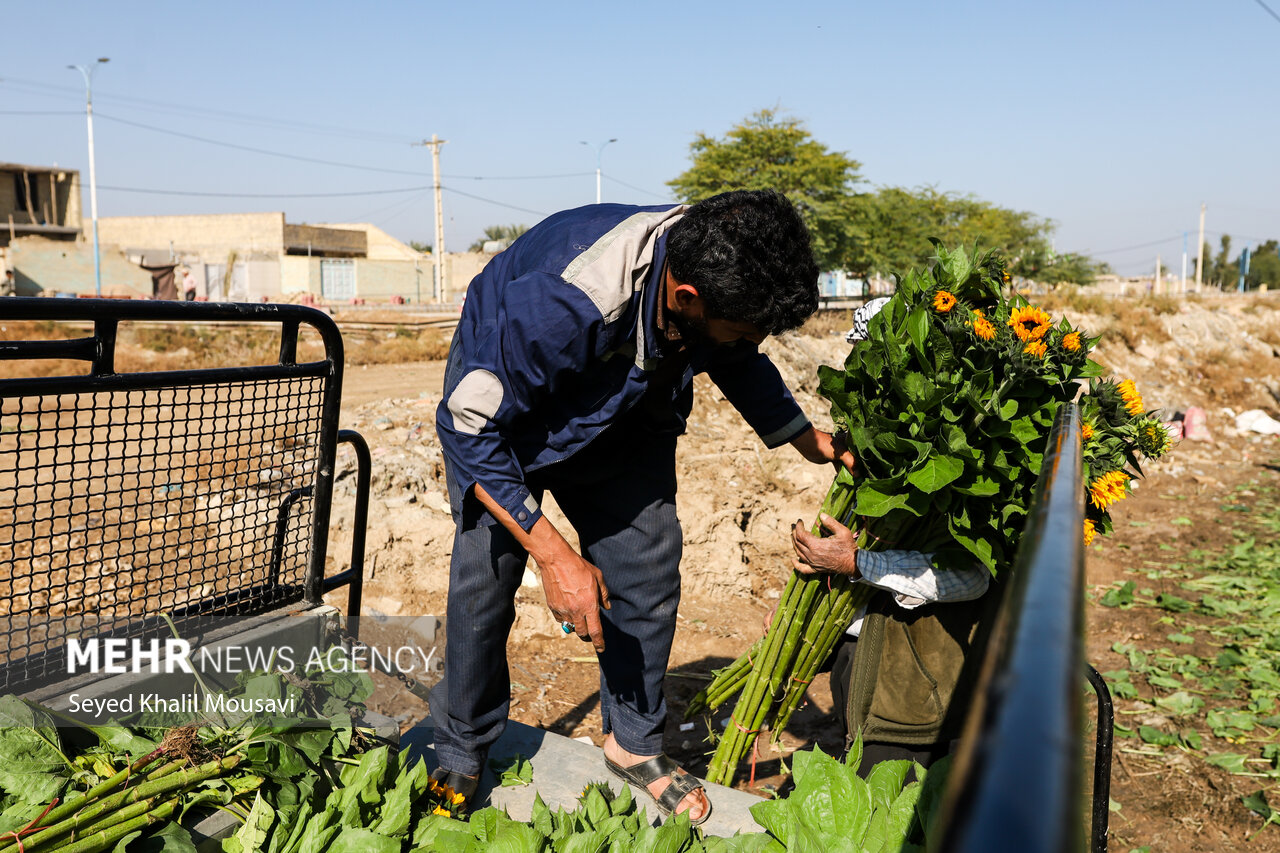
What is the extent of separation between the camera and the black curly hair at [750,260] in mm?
Result: 2264

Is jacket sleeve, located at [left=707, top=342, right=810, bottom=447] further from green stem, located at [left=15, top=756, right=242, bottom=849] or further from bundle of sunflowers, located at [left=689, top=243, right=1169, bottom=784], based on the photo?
green stem, located at [left=15, top=756, right=242, bottom=849]

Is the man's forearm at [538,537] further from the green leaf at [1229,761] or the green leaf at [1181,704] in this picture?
the green leaf at [1181,704]

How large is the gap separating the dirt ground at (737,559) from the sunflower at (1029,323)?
84.3 inches

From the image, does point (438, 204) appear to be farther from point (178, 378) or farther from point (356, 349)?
point (178, 378)

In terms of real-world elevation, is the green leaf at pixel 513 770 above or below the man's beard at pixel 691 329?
below

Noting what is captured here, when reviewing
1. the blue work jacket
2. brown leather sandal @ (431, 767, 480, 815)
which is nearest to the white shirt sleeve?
the blue work jacket

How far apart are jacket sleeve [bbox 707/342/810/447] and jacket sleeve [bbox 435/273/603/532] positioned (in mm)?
862

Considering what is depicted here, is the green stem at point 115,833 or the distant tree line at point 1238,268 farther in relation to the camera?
the distant tree line at point 1238,268

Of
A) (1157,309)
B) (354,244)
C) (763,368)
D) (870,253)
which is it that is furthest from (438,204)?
(763,368)

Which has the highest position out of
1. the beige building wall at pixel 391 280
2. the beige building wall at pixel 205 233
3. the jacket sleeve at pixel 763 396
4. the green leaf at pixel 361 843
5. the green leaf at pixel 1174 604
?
the beige building wall at pixel 205 233

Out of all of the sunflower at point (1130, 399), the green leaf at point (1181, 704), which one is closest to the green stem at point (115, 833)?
the sunflower at point (1130, 399)

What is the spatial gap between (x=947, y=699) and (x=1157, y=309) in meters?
25.5

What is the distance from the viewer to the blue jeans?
2.73 metres

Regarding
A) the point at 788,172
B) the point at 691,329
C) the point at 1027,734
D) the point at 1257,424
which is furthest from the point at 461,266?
the point at 1027,734
